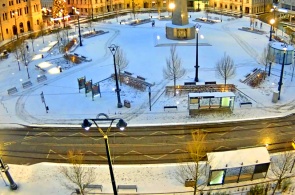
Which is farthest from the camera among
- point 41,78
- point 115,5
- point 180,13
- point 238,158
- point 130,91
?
point 115,5

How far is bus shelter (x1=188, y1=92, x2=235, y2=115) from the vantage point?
43625mm

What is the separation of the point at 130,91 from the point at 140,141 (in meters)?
12.2

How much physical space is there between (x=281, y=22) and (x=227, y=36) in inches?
914

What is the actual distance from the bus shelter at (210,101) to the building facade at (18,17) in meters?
50.8

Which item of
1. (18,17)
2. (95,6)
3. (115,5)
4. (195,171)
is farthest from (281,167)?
(115,5)

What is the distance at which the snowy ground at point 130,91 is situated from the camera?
3475 centimetres

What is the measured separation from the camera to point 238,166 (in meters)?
31.8

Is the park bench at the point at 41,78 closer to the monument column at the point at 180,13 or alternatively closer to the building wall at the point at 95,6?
the monument column at the point at 180,13

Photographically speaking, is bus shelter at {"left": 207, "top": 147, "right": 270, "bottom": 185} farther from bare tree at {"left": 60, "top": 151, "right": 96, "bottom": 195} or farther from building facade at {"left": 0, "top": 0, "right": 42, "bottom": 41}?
building facade at {"left": 0, "top": 0, "right": 42, "bottom": 41}

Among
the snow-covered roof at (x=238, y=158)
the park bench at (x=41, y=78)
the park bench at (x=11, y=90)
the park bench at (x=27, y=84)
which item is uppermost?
the park bench at (x=41, y=78)

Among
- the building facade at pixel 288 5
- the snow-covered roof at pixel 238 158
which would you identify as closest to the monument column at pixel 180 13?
the building facade at pixel 288 5

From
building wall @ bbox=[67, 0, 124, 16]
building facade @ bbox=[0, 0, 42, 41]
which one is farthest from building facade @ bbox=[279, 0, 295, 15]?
building facade @ bbox=[0, 0, 42, 41]

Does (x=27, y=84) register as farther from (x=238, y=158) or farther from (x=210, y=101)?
(x=238, y=158)

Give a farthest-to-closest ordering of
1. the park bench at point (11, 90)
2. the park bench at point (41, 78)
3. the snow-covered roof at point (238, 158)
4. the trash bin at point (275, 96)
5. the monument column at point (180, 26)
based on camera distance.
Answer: the monument column at point (180, 26), the park bench at point (41, 78), the park bench at point (11, 90), the trash bin at point (275, 96), the snow-covered roof at point (238, 158)
